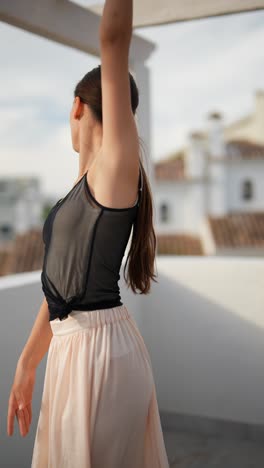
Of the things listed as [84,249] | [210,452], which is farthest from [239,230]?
[84,249]

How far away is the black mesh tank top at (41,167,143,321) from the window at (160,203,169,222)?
127 feet

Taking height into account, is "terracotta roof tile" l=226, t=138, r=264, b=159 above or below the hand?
above

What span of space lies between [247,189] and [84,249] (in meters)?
39.9

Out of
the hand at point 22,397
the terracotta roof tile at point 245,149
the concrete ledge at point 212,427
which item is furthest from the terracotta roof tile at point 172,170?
the hand at point 22,397

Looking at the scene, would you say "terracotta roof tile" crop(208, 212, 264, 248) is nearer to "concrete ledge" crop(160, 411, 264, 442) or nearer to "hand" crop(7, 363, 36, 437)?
"concrete ledge" crop(160, 411, 264, 442)

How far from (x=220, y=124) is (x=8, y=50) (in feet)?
66.0

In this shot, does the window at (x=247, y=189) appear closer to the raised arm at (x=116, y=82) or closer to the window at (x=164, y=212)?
the window at (x=164, y=212)

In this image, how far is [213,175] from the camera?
128 ft

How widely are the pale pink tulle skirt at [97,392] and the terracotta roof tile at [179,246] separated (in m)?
28.3

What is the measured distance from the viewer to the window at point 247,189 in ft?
131

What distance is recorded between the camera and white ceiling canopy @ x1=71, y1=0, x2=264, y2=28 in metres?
3.34

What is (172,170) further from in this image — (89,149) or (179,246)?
(89,149)

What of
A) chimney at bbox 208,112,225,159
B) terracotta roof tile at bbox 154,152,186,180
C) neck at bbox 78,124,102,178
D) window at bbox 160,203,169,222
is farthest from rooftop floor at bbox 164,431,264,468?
window at bbox 160,203,169,222

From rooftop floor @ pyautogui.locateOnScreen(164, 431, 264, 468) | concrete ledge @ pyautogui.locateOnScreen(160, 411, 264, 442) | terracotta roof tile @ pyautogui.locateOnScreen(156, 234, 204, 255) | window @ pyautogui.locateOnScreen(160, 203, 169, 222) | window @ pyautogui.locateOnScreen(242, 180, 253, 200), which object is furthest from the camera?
window @ pyautogui.locateOnScreen(160, 203, 169, 222)
